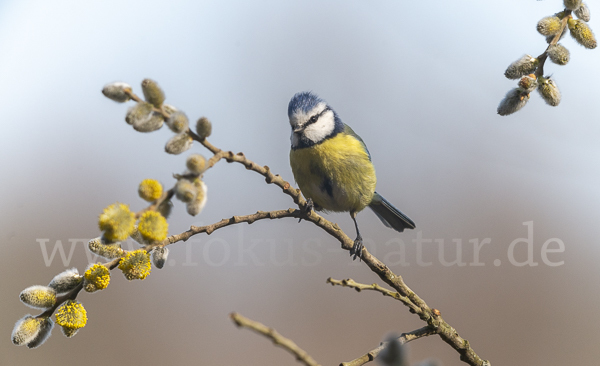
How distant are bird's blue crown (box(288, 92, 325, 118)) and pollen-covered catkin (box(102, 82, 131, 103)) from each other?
6.72 feet

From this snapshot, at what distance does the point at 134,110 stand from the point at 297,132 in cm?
204

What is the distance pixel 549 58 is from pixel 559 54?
4cm

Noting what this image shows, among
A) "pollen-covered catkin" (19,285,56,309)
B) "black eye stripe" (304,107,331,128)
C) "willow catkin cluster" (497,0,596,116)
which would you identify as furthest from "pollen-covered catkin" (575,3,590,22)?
"black eye stripe" (304,107,331,128)

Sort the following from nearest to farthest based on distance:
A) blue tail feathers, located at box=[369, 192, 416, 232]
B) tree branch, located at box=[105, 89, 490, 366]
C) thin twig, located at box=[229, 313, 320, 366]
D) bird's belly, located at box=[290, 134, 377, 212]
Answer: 1. thin twig, located at box=[229, 313, 320, 366]
2. tree branch, located at box=[105, 89, 490, 366]
3. bird's belly, located at box=[290, 134, 377, 212]
4. blue tail feathers, located at box=[369, 192, 416, 232]

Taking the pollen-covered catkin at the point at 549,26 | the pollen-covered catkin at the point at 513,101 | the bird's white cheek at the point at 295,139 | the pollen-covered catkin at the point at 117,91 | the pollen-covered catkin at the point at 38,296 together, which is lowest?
the pollen-covered catkin at the point at 38,296

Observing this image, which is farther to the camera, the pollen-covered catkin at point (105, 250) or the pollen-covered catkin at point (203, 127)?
the pollen-covered catkin at point (105, 250)

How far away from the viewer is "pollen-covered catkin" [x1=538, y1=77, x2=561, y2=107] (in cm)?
130

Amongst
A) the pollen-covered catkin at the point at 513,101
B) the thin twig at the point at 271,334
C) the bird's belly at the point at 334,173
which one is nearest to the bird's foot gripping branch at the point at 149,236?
the thin twig at the point at 271,334

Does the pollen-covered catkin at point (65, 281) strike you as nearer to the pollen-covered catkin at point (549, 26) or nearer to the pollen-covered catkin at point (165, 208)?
the pollen-covered catkin at point (165, 208)

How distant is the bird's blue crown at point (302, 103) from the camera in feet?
10.0

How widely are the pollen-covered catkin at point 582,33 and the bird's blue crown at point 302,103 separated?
191 cm

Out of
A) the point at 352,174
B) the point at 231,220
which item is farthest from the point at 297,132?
the point at 231,220

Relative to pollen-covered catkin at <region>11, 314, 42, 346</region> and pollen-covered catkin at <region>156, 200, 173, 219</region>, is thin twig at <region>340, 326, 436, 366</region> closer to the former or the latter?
pollen-covered catkin at <region>156, 200, 173, 219</region>

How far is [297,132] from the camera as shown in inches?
119
